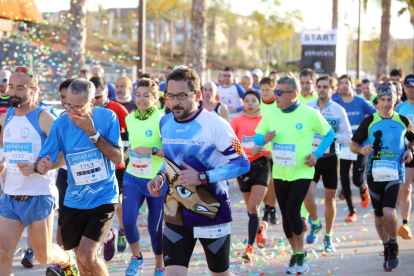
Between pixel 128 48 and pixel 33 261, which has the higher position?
pixel 128 48

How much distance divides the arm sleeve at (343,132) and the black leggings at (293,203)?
121cm

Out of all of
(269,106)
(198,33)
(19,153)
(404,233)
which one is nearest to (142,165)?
(19,153)

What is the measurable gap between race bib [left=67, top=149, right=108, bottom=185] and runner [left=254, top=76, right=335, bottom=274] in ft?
6.98

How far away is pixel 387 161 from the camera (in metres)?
5.98

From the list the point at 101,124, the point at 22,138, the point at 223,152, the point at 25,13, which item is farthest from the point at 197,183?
the point at 25,13

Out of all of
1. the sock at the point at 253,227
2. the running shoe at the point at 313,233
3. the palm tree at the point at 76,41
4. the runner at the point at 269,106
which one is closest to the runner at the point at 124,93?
the runner at the point at 269,106

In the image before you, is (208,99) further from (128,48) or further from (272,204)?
(128,48)

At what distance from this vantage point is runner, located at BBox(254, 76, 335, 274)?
19.2 feet

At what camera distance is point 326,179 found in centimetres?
727

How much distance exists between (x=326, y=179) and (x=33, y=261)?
3884 millimetres

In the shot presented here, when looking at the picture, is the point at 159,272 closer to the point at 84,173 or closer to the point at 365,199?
the point at 84,173

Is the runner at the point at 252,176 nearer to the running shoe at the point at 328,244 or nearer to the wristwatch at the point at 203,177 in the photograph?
the running shoe at the point at 328,244

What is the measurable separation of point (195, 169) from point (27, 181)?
175 cm

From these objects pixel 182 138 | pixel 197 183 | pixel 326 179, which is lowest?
pixel 326 179
